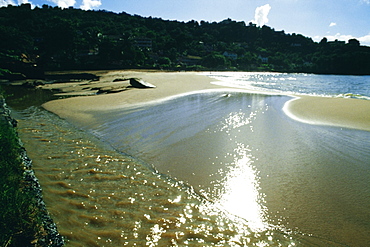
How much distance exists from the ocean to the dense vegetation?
15.2 ft

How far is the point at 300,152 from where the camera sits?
585cm

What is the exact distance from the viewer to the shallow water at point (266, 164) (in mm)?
3467

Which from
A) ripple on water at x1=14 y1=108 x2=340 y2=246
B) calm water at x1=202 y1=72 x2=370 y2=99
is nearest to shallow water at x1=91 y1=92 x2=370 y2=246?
ripple on water at x1=14 y1=108 x2=340 y2=246

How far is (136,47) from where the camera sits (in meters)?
66.4

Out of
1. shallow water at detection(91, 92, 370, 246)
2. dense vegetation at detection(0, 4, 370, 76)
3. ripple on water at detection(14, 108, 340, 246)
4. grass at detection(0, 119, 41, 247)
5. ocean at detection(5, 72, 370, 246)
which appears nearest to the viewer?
grass at detection(0, 119, 41, 247)

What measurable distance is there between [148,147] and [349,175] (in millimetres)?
4547

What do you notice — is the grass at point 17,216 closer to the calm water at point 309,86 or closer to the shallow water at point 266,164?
the shallow water at point 266,164

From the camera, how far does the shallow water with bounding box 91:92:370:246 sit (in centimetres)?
347

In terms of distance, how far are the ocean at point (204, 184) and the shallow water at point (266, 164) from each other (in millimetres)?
23

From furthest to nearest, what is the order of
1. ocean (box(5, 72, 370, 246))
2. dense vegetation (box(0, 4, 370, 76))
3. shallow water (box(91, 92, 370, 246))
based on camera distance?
dense vegetation (box(0, 4, 370, 76)), shallow water (box(91, 92, 370, 246)), ocean (box(5, 72, 370, 246))

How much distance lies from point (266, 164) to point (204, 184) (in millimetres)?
1720

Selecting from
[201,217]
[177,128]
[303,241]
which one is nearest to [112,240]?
[201,217]

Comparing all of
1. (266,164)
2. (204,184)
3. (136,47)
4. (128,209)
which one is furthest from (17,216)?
(136,47)

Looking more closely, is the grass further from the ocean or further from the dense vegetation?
the dense vegetation
